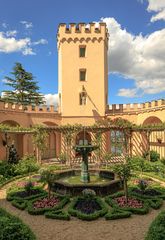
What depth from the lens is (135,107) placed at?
25688 mm

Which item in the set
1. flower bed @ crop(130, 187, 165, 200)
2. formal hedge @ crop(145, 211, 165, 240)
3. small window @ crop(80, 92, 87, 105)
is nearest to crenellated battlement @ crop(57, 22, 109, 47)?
small window @ crop(80, 92, 87, 105)

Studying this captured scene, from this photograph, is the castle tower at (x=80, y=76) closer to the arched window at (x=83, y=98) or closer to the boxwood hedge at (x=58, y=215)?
the arched window at (x=83, y=98)

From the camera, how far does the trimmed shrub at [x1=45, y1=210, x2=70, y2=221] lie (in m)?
8.45

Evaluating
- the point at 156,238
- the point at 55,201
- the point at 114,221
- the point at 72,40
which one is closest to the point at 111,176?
the point at 55,201

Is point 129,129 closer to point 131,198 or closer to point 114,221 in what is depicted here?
point 131,198

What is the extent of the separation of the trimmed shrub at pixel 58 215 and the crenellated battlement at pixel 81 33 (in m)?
21.0

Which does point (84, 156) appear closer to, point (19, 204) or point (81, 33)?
point (19, 204)

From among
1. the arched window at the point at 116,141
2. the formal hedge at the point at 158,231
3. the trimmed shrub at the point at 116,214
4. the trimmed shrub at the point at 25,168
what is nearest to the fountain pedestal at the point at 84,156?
the trimmed shrub at the point at 116,214

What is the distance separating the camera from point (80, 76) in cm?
2598

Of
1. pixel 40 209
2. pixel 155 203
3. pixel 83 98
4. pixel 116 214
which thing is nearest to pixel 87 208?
pixel 116 214

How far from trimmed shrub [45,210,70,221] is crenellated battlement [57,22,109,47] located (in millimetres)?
21000

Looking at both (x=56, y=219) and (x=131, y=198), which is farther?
(x=131, y=198)

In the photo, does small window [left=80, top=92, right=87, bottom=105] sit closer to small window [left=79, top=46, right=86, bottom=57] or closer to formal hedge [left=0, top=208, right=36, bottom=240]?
small window [left=79, top=46, right=86, bottom=57]

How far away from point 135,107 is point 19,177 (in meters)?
15.2
